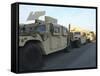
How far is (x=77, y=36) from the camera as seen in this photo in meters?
→ 5.27

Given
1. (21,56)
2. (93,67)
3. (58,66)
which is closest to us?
(21,56)

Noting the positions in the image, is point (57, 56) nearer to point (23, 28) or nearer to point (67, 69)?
point (67, 69)

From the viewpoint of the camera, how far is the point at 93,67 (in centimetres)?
540

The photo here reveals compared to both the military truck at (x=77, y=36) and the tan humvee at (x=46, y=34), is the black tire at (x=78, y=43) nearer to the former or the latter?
the military truck at (x=77, y=36)

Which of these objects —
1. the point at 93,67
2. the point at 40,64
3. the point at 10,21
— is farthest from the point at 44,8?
the point at 93,67

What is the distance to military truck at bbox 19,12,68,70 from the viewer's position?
4789mm

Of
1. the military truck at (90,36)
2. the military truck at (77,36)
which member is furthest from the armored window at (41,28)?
the military truck at (90,36)

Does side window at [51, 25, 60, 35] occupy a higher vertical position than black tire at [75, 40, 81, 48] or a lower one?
higher

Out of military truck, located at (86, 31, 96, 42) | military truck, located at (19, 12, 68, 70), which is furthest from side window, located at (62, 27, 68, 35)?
military truck, located at (86, 31, 96, 42)

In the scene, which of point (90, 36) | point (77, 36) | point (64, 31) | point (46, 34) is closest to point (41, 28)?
point (46, 34)

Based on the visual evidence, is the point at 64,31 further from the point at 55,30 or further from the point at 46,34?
the point at 46,34

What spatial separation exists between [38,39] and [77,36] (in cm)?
75

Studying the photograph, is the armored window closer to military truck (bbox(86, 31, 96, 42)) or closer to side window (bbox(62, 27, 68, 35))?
side window (bbox(62, 27, 68, 35))

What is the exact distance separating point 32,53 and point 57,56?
17.2 inches
